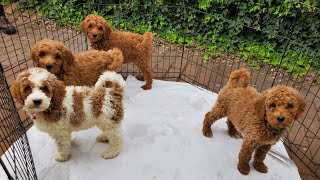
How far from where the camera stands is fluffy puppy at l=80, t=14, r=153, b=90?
4.38m

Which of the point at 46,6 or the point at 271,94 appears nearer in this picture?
the point at 271,94

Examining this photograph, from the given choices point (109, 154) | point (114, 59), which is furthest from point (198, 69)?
point (109, 154)

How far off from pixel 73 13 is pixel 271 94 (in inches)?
234

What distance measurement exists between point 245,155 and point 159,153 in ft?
3.42

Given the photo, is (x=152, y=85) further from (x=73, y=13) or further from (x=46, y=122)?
(x=73, y=13)

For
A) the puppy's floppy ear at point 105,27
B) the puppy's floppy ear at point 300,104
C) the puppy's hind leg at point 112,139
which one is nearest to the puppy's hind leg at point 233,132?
the puppy's floppy ear at point 300,104

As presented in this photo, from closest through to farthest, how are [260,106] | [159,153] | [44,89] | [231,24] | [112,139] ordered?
[44,89] < [260,106] < [112,139] < [159,153] < [231,24]

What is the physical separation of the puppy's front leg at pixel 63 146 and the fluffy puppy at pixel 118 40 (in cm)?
180

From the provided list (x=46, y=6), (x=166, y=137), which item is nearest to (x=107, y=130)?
(x=166, y=137)

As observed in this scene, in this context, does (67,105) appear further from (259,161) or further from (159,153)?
(259,161)

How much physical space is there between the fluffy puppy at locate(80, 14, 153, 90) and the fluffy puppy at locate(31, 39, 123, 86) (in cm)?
38

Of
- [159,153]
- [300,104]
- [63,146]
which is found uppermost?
[300,104]

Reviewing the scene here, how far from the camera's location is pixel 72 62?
12.7ft

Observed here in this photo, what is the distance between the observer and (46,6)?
6.69 m
